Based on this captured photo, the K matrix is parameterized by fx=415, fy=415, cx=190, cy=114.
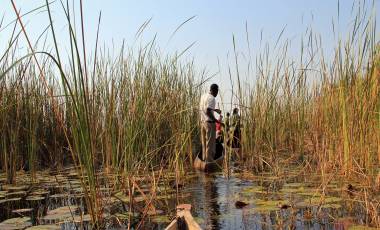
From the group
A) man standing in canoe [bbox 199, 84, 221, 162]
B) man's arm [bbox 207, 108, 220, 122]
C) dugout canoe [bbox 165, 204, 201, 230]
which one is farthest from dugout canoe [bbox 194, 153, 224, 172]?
dugout canoe [bbox 165, 204, 201, 230]

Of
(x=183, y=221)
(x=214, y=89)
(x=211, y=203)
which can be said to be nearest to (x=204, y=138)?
(x=214, y=89)

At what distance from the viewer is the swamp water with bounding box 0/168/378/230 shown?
2.93m

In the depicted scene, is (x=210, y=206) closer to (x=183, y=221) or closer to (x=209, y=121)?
(x=183, y=221)

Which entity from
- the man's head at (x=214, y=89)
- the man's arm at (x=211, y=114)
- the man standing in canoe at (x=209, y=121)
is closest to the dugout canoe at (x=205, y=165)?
the man standing in canoe at (x=209, y=121)

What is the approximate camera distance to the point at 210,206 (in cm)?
361

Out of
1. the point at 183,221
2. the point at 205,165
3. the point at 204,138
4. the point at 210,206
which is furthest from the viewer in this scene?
the point at 204,138

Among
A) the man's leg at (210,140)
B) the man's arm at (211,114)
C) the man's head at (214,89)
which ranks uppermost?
the man's head at (214,89)

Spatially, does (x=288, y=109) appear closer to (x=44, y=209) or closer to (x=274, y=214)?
(x=274, y=214)

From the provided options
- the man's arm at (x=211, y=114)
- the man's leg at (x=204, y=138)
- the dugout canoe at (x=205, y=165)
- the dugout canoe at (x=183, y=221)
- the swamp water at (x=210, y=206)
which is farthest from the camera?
the man's leg at (x=204, y=138)

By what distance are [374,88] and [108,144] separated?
2.74 m

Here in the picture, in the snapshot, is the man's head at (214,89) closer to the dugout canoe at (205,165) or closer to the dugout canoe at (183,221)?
the dugout canoe at (205,165)

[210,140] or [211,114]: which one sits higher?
[211,114]

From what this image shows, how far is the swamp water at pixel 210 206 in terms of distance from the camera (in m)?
2.93

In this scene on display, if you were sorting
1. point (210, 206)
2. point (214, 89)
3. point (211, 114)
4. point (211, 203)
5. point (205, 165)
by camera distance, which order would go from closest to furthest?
point (210, 206), point (211, 203), point (205, 165), point (211, 114), point (214, 89)
